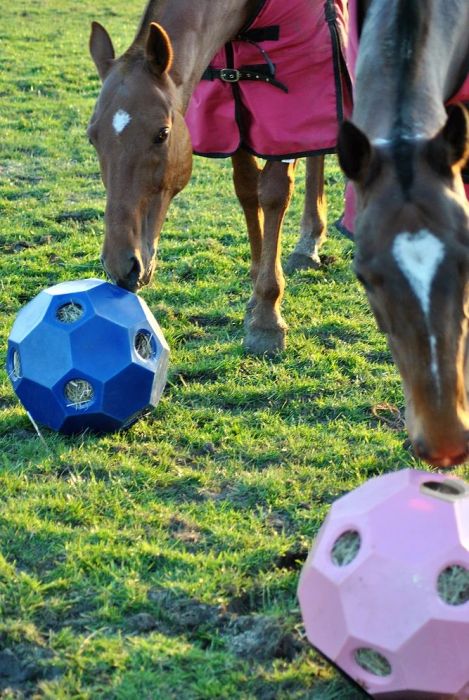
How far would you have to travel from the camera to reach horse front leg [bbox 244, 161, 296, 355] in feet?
18.5

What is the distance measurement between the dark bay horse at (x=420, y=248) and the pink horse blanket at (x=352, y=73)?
500 millimetres

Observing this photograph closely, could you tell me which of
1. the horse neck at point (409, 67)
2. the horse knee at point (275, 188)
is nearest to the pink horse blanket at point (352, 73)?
the horse neck at point (409, 67)

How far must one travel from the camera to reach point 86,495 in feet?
13.6

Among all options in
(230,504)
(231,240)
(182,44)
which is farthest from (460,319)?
(231,240)

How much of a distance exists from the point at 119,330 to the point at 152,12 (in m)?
1.82

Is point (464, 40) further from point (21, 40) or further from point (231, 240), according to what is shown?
point (21, 40)

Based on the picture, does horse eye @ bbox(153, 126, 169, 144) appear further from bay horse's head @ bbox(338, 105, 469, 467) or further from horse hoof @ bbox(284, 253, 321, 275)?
horse hoof @ bbox(284, 253, 321, 275)

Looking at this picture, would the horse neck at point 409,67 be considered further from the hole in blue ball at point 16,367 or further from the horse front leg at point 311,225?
the horse front leg at point 311,225

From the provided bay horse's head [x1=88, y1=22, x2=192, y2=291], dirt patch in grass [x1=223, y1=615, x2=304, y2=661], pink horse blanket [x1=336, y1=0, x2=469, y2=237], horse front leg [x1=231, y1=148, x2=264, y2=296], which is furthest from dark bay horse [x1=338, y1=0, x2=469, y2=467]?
horse front leg [x1=231, y1=148, x2=264, y2=296]

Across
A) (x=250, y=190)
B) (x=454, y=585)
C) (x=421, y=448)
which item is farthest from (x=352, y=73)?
(x=454, y=585)

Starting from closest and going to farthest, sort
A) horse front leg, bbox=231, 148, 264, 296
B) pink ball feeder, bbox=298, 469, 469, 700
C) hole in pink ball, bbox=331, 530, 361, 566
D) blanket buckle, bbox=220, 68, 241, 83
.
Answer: pink ball feeder, bbox=298, 469, 469, 700 → hole in pink ball, bbox=331, 530, 361, 566 → blanket buckle, bbox=220, 68, 241, 83 → horse front leg, bbox=231, 148, 264, 296

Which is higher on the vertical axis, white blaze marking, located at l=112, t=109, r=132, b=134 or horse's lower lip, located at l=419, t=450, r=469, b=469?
white blaze marking, located at l=112, t=109, r=132, b=134

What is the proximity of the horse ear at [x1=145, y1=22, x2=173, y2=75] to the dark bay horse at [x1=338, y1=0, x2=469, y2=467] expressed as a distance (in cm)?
156

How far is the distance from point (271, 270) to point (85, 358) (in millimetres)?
1689
